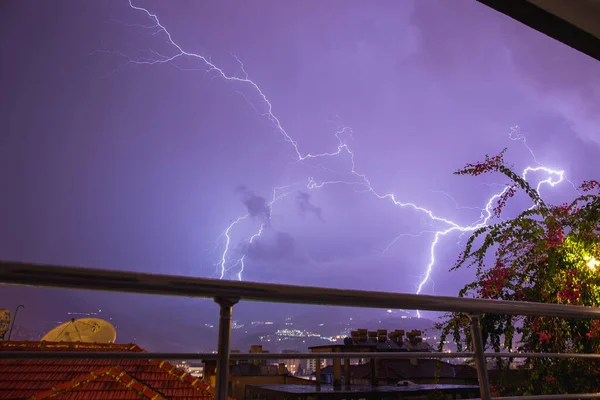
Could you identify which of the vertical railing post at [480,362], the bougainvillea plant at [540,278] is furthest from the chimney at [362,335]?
the vertical railing post at [480,362]

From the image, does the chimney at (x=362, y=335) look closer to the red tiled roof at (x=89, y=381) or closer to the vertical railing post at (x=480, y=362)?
the red tiled roof at (x=89, y=381)

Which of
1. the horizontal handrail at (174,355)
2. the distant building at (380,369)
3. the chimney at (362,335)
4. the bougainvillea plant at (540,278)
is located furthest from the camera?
the chimney at (362,335)

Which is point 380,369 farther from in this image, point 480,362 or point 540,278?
point 480,362

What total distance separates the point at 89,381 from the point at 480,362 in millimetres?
4090

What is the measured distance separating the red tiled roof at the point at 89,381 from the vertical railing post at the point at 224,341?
114 inches

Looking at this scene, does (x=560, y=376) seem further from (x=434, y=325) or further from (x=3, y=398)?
(x=3, y=398)

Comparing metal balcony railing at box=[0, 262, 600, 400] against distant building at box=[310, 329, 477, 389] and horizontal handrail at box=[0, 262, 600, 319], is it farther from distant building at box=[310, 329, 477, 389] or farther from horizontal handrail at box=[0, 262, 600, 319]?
distant building at box=[310, 329, 477, 389]

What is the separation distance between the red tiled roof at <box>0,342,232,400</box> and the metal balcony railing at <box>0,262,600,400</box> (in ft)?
9.53

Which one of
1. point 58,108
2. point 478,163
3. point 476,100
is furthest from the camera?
point 58,108

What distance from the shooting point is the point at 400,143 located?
24625mm

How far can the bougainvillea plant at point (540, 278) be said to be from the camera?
2420 mm

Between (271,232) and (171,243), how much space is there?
909 inches

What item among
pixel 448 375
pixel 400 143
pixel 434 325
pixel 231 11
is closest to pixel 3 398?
pixel 434 325

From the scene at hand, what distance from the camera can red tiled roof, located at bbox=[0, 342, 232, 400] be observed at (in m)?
3.56
